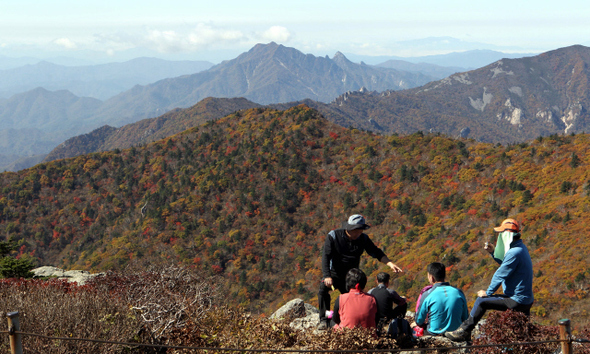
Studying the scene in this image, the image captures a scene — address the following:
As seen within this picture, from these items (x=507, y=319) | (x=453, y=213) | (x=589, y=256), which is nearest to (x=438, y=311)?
(x=507, y=319)

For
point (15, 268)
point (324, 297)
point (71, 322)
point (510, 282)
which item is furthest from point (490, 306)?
point (15, 268)

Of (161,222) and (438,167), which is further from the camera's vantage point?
(161,222)

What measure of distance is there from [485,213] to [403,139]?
62.9 feet

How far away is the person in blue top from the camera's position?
5258 millimetres

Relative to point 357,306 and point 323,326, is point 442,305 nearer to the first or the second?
point 357,306

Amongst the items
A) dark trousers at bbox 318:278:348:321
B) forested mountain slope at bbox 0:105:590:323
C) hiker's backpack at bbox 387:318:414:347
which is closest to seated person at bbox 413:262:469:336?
hiker's backpack at bbox 387:318:414:347

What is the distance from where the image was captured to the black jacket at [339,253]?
5898mm

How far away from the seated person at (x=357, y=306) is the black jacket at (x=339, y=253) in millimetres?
875

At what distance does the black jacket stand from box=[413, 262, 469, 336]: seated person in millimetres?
1054

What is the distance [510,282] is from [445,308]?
100 cm

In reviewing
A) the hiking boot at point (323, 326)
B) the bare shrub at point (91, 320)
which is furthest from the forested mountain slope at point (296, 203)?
the bare shrub at point (91, 320)

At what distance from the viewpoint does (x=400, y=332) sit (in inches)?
201

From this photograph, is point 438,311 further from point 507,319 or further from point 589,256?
point 589,256

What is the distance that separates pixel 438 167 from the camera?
41.1m
